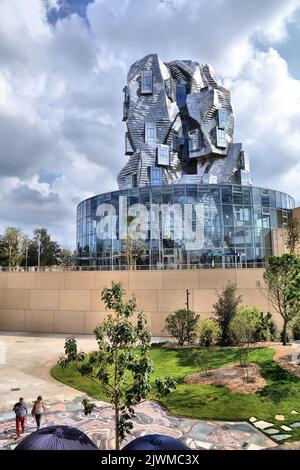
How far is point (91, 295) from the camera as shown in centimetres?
2875

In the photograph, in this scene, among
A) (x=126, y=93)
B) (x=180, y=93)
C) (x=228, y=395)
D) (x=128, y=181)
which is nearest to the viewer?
(x=228, y=395)

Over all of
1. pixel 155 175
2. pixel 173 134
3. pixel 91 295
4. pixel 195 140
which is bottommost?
pixel 91 295

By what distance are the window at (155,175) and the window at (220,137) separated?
37.9 ft

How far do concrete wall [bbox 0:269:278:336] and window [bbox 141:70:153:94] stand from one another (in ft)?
133

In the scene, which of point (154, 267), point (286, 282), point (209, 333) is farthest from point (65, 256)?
point (286, 282)

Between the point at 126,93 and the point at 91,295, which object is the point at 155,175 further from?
the point at 91,295

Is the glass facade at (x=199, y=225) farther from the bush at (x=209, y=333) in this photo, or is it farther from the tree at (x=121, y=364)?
the tree at (x=121, y=364)

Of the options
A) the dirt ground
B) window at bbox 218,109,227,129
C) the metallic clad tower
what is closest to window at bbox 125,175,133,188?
the metallic clad tower

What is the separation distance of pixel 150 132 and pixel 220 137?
40.5 feet

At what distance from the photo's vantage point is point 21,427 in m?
10.8

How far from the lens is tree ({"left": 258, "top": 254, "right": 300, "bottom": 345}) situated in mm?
17594

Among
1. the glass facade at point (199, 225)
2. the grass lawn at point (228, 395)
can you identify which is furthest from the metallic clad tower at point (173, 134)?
the grass lawn at point (228, 395)

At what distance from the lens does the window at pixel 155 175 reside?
179ft
